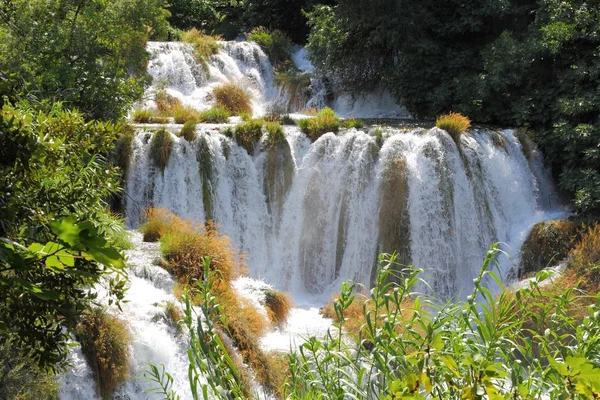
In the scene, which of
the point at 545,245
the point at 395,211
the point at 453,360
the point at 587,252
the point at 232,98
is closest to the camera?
the point at 453,360

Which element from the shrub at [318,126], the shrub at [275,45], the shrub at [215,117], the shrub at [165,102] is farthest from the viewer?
the shrub at [275,45]

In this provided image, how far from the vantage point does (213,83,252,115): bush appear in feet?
56.1

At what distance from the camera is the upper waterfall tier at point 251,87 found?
1731 cm

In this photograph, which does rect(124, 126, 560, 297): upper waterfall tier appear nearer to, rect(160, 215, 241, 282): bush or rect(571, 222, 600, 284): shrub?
rect(571, 222, 600, 284): shrub

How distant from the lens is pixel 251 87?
1859 cm

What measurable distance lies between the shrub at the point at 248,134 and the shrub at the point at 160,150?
1237 millimetres

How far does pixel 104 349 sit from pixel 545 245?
7.46 metres

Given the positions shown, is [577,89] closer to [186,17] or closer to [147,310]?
[147,310]

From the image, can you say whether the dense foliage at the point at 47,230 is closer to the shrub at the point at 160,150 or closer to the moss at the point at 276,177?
the shrub at the point at 160,150

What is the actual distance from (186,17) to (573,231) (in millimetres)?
16923

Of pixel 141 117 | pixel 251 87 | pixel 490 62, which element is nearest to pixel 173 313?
pixel 141 117

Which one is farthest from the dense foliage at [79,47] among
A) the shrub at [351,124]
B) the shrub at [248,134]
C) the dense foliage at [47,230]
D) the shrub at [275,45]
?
the shrub at [275,45]

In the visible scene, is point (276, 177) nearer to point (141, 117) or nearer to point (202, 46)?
point (141, 117)

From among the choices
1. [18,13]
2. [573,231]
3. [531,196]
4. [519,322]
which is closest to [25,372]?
[519,322]
